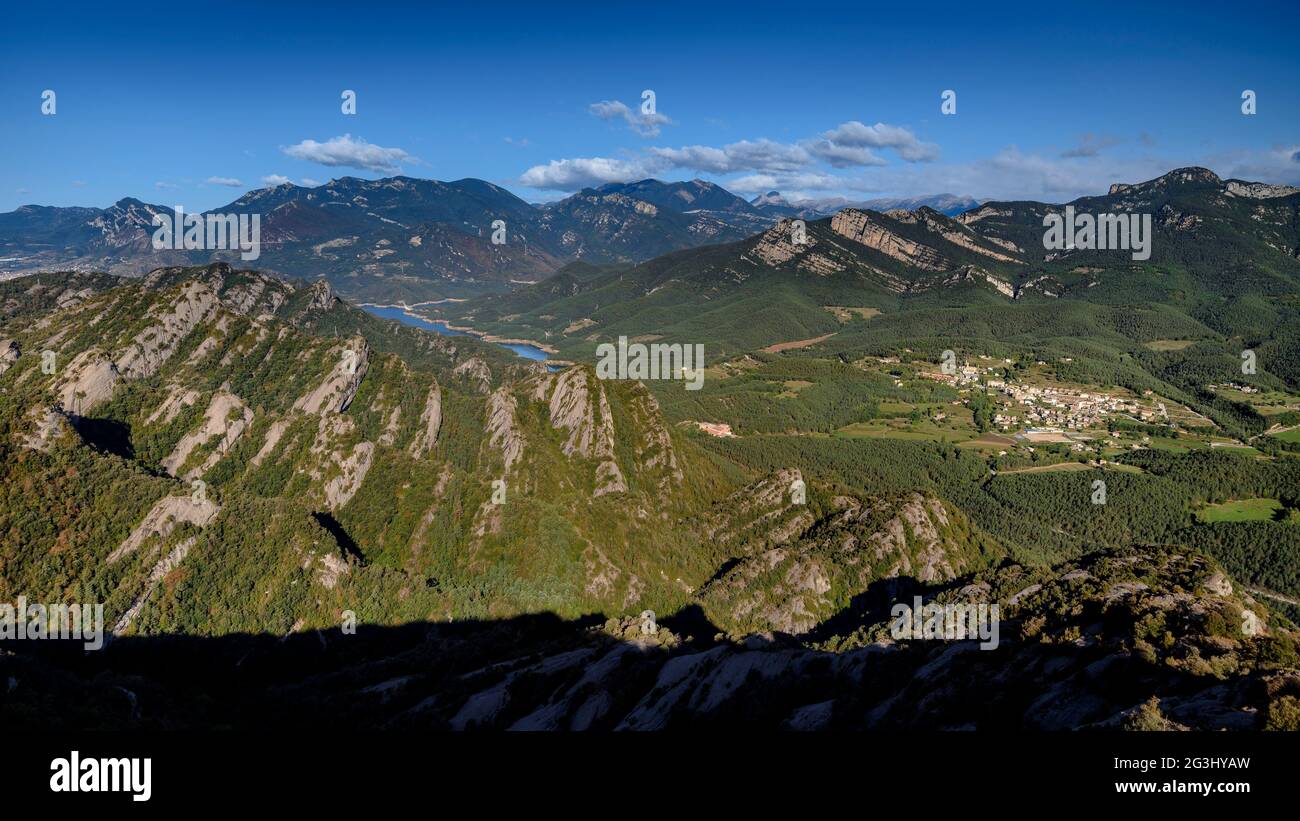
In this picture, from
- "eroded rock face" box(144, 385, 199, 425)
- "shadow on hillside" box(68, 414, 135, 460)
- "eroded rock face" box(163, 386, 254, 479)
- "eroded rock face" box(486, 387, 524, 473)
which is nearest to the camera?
"shadow on hillside" box(68, 414, 135, 460)

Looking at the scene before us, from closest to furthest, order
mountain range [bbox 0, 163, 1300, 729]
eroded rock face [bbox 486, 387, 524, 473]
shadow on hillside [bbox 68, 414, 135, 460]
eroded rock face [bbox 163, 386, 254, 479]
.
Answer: mountain range [bbox 0, 163, 1300, 729], shadow on hillside [bbox 68, 414, 135, 460], eroded rock face [bbox 163, 386, 254, 479], eroded rock face [bbox 486, 387, 524, 473]

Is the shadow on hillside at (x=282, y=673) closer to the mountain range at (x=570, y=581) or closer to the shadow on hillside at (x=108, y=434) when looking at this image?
the mountain range at (x=570, y=581)

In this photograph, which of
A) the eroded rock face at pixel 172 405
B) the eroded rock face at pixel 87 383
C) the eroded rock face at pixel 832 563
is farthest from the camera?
the eroded rock face at pixel 172 405

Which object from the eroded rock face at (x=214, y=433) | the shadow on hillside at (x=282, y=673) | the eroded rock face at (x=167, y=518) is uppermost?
the eroded rock face at (x=214, y=433)

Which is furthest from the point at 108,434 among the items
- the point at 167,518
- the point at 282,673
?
the point at 282,673

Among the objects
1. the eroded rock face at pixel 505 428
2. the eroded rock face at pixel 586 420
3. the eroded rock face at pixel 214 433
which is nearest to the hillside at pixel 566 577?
the eroded rock face at pixel 214 433

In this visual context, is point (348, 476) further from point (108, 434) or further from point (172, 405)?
point (108, 434)

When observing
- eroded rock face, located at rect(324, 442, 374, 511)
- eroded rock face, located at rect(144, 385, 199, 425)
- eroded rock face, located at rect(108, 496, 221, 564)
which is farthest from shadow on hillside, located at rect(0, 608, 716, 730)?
eroded rock face, located at rect(144, 385, 199, 425)

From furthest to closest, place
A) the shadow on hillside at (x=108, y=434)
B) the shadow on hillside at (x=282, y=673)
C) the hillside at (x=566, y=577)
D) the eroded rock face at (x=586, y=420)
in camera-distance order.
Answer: the eroded rock face at (x=586, y=420) < the shadow on hillside at (x=108, y=434) < the shadow on hillside at (x=282, y=673) < the hillside at (x=566, y=577)

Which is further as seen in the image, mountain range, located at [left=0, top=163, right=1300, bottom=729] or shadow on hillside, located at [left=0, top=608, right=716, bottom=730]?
shadow on hillside, located at [left=0, top=608, right=716, bottom=730]

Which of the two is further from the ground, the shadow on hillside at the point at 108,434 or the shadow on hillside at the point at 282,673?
the shadow on hillside at the point at 108,434

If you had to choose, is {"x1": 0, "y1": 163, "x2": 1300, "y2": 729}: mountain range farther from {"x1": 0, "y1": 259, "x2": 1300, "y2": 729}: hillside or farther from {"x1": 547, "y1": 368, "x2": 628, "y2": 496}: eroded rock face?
{"x1": 547, "y1": 368, "x2": 628, "y2": 496}: eroded rock face

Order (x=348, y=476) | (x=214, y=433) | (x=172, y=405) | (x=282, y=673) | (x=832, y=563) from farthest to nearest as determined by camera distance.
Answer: (x=172, y=405) < (x=214, y=433) < (x=348, y=476) < (x=832, y=563) < (x=282, y=673)
